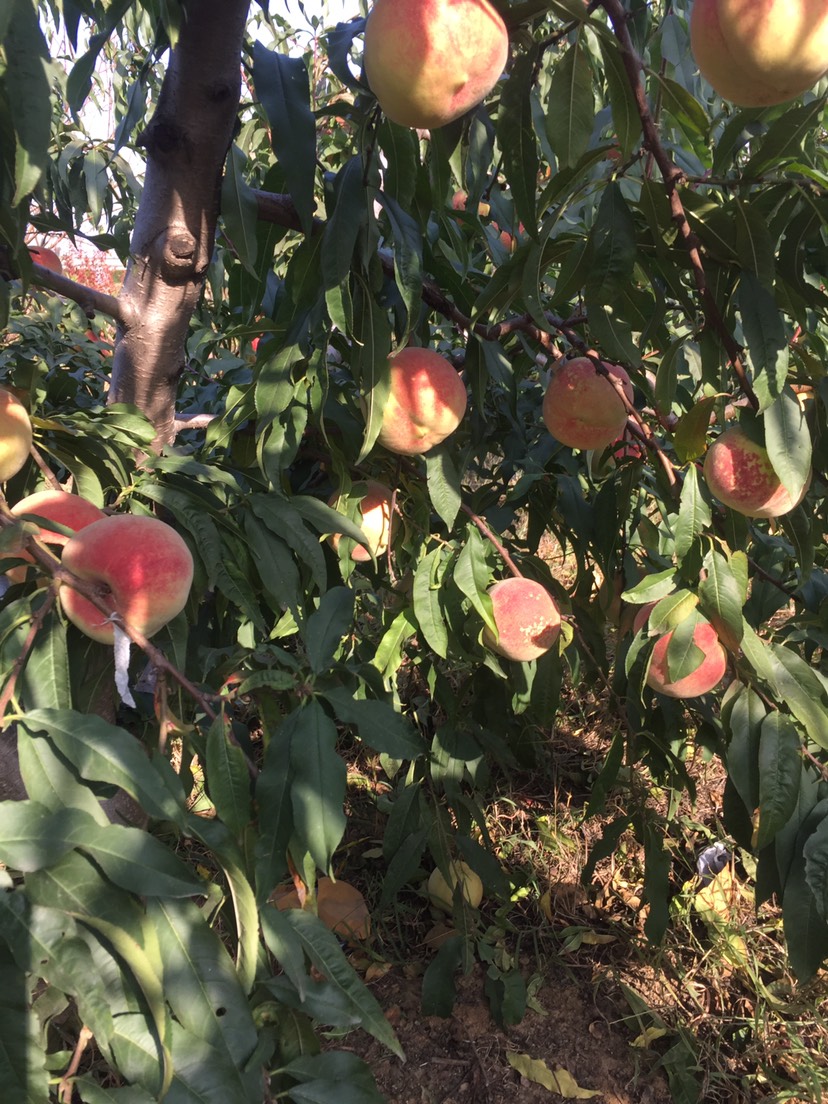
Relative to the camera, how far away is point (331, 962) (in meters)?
0.71

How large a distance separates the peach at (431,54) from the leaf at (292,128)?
18cm

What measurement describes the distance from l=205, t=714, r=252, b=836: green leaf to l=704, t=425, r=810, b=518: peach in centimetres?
66

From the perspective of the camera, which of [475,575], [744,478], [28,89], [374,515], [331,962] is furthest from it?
[374,515]

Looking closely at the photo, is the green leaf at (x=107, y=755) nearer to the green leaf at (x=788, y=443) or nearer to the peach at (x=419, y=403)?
the peach at (x=419, y=403)

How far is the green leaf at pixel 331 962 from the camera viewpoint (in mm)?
701

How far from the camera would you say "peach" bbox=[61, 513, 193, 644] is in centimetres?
79

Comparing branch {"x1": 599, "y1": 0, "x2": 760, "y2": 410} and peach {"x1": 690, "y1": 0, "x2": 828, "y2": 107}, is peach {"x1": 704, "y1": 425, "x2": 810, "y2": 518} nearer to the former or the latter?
branch {"x1": 599, "y1": 0, "x2": 760, "y2": 410}

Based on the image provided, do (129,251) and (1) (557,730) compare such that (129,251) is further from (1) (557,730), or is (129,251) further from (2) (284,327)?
(1) (557,730)

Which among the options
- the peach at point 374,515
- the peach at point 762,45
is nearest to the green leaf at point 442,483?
the peach at point 374,515

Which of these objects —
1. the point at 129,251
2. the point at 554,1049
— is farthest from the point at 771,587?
the point at 129,251

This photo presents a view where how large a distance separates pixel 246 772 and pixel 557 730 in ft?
6.55

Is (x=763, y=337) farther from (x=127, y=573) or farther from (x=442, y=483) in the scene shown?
(x=127, y=573)

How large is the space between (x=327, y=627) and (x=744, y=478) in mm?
529

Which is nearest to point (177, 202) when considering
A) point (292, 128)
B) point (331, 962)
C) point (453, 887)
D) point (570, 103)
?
point (292, 128)
